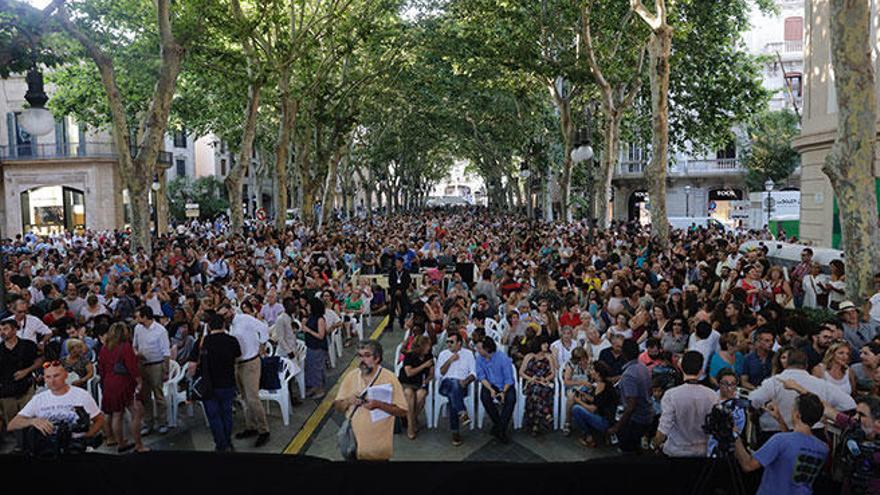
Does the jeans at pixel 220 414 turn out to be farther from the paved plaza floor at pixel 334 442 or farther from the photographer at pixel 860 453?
the photographer at pixel 860 453

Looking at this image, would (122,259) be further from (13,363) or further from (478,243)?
(478,243)

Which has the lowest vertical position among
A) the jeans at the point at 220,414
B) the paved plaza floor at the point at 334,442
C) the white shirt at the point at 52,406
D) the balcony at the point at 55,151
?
the paved plaza floor at the point at 334,442

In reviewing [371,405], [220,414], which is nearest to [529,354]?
[371,405]

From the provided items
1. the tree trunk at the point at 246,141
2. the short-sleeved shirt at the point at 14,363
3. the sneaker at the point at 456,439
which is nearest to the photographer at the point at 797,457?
the sneaker at the point at 456,439

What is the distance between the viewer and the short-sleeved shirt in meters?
7.39

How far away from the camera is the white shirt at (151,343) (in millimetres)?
8383

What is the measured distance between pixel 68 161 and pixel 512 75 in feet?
100

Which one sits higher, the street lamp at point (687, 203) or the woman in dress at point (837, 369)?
the street lamp at point (687, 203)

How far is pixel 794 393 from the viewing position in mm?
5793

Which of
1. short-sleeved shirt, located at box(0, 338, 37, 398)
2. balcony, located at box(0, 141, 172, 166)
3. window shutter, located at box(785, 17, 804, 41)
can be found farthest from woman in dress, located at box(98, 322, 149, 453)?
window shutter, located at box(785, 17, 804, 41)

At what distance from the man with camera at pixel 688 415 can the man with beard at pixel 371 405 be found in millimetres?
2222

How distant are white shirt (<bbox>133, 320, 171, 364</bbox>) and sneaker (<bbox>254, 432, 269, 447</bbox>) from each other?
159 centimetres

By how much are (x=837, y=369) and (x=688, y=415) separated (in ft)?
5.30

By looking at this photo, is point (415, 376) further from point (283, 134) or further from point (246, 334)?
point (283, 134)
